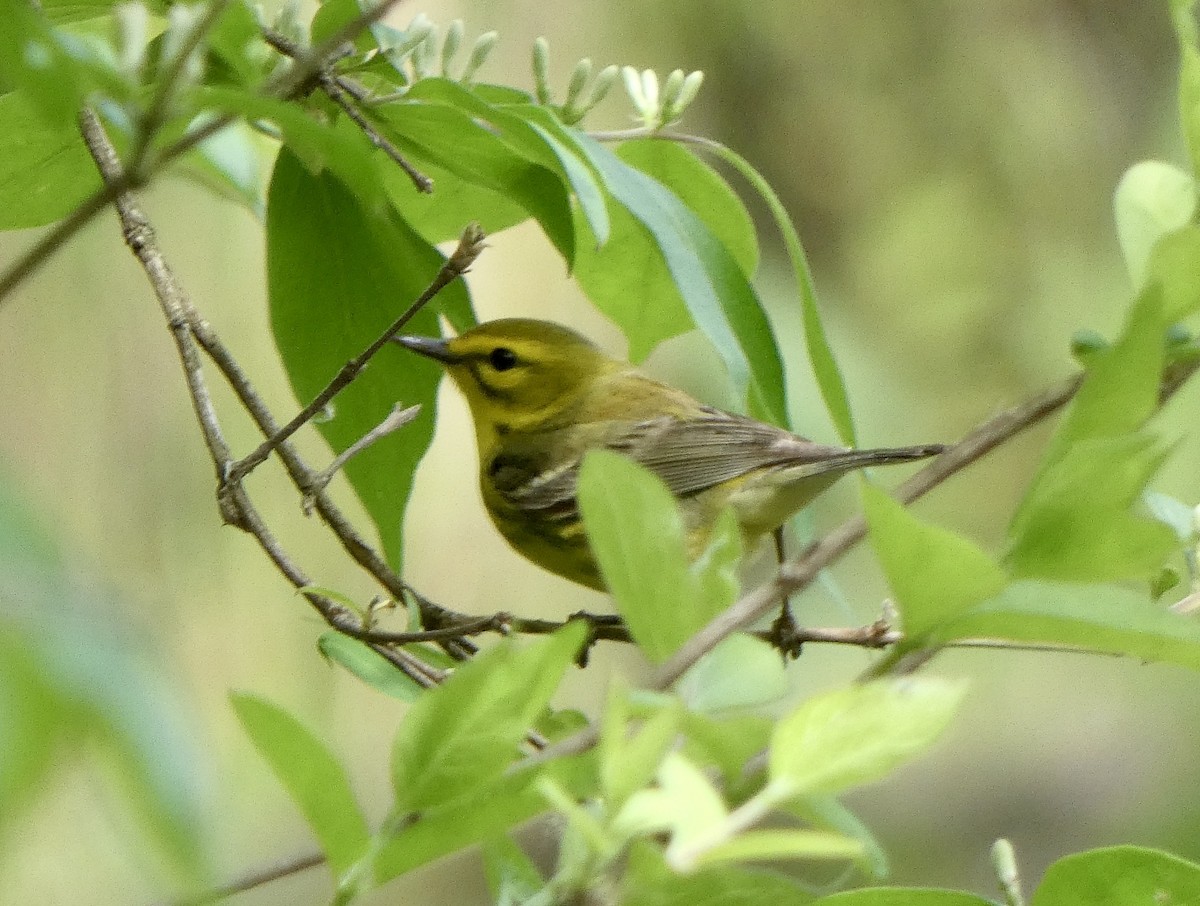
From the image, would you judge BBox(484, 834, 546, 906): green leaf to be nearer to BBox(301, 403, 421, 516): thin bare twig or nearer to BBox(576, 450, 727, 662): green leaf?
→ BBox(576, 450, 727, 662): green leaf

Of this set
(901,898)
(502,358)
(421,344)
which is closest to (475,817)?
(901,898)

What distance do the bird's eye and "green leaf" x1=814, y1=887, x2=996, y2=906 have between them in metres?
1.90

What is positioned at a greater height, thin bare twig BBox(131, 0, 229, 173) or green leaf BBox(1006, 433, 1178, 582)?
thin bare twig BBox(131, 0, 229, 173)

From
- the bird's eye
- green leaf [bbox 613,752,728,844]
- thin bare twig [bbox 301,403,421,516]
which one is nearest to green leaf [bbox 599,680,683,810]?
green leaf [bbox 613,752,728,844]

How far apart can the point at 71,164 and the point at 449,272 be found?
0.37 m

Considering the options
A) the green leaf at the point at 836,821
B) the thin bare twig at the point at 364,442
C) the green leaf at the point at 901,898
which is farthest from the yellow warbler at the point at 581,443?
the green leaf at the point at 836,821

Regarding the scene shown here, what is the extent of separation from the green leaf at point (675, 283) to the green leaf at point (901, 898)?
1.19ft

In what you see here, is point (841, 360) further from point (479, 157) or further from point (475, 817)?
point (475, 817)

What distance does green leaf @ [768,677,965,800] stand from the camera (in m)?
0.50

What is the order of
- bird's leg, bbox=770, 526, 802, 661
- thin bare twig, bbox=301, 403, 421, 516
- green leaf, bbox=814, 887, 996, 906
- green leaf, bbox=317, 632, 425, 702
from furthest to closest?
bird's leg, bbox=770, 526, 802, 661 < thin bare twig, bbox=301, 403, 421, 516 < green leaf, bbox=317, 632, 425, 702 < green leaf, bbox=814, 887, 996, 906

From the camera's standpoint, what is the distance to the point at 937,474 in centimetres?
57

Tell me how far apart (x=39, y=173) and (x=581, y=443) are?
1.54 m

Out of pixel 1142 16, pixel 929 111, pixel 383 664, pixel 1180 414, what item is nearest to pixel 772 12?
pixel 929 111

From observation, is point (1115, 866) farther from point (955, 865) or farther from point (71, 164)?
point (955, 865)
